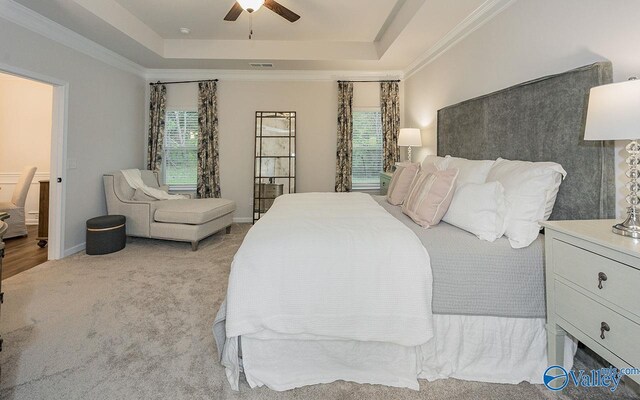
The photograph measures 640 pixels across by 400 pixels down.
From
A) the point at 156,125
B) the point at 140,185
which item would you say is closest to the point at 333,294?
the point at 140,185

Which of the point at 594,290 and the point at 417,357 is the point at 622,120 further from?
the point at 417,357

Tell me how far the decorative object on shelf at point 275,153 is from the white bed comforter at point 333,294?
3765 mm

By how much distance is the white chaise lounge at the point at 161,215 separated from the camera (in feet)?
12.6

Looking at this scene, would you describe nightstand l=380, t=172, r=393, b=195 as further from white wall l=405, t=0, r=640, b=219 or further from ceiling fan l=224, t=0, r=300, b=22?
ceiling fan l=224, t=0, r=300, b=22

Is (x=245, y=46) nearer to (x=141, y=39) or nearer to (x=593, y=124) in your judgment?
(x=141, y=39)

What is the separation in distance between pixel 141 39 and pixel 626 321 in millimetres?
5214

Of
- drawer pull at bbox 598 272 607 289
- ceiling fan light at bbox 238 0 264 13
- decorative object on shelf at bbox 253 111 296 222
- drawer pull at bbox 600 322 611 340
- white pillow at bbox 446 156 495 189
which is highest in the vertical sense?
ceiling fan light at bbox 238 0 264 13

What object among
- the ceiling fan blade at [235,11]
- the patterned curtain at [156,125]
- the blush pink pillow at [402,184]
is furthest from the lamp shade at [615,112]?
the patterned curtain at [156,125]

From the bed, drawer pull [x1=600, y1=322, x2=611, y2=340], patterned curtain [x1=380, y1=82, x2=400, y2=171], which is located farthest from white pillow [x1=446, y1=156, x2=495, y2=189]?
patterned curtain [x1=380, y1=82, x2=400, y2=171]

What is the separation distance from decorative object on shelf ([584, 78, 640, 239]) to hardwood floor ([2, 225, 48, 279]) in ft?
15.8

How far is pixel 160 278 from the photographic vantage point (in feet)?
9.77

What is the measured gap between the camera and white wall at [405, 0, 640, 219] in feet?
5.41

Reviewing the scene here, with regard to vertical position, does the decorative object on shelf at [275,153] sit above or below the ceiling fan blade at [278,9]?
below

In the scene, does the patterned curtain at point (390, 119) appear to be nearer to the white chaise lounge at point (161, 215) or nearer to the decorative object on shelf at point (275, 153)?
the decorative object on shelf at point (275, 153)
